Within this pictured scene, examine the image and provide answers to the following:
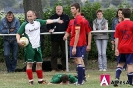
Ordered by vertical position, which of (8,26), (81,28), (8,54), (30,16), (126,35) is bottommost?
(8,54)

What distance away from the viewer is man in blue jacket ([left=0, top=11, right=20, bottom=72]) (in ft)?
61.0

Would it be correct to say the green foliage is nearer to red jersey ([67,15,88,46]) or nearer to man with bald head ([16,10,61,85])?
man with bald head ([16,10,61,85])

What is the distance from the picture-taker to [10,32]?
18688 millimetres

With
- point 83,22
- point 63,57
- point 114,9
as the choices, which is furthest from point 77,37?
point 114,9

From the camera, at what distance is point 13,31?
735 inches

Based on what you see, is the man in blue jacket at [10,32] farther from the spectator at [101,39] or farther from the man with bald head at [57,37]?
the spectator at [101,39]

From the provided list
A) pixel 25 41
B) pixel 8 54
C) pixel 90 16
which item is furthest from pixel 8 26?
pixel 25 41

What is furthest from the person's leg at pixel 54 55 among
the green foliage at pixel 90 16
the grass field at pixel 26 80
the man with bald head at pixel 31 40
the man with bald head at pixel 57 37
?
the man with bald head at pixel 31 40

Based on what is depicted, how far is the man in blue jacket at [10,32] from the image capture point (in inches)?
732

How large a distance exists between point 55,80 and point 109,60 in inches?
307

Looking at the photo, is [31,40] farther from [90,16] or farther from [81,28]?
[90,16]

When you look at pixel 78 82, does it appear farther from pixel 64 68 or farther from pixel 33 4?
pixel 33 4

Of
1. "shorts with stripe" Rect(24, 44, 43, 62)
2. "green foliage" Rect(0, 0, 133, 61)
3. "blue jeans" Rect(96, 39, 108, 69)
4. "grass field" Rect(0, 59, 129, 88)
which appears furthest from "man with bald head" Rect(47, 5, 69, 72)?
"shorts with stripe" Rect(24, 44, 43, 62)


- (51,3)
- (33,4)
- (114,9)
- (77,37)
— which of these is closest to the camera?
(77,37)
